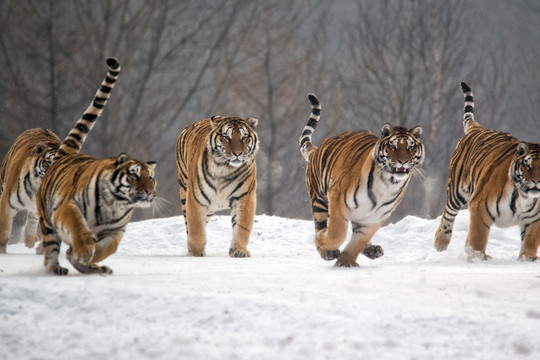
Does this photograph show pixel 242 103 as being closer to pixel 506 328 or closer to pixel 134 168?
pixel 134 168

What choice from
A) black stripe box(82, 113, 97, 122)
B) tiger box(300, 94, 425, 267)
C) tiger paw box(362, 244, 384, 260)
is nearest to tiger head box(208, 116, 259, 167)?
tiger box(300, 94, 425, 267)

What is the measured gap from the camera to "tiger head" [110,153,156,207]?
4.16m

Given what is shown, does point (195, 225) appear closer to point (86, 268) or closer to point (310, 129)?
point (310, 129)

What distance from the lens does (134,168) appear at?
419 cm

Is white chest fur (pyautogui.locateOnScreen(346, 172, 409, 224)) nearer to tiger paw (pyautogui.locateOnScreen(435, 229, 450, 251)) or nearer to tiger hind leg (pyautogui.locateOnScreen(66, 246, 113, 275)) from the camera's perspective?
tiger hind leg (pyautogui.locateOnScreen(66, 246, 113, 275))

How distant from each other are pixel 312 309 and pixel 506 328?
842 millimetres

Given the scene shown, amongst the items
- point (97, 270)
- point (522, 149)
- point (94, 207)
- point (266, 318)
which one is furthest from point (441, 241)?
point (266, 318)

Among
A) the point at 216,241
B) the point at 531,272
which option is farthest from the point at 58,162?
the point at 216,241

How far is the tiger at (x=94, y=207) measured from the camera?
4.02 m

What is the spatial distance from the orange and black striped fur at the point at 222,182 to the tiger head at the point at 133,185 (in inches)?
105

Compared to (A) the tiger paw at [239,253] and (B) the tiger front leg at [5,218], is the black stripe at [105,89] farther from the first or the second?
(A) the tiger paw at [239,253]

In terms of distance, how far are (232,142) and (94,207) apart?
272 cm

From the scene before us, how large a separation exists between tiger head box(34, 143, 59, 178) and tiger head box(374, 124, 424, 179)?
11.2 feet

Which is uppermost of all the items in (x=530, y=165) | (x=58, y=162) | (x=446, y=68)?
(x=446, y=68)
